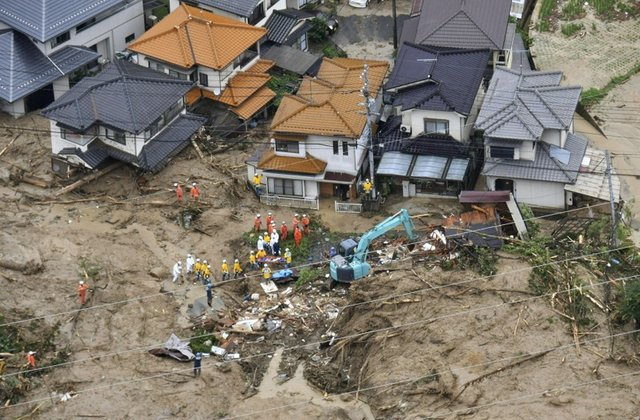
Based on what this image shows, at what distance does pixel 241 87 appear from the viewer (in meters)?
63.2

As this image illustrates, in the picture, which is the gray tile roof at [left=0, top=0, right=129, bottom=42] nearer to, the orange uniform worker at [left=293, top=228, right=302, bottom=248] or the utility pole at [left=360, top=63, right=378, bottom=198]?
the utility pole at [left=360, top=63, right=378, bottom=198]

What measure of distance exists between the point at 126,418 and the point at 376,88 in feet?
73.0

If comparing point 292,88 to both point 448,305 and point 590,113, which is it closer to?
point 590,113

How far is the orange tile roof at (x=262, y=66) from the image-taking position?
2549 inches

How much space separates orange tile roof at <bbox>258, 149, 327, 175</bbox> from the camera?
189 ft

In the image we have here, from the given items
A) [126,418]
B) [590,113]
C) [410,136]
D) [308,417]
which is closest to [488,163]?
[410,136]

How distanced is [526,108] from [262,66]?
15.0m

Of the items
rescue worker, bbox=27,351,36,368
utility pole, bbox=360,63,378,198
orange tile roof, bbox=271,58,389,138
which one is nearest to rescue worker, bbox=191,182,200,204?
orange tile roof, bbox=271,58,389,138

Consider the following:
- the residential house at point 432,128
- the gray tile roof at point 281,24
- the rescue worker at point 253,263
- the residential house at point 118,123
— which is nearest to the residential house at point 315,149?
the residential house at point 432,128

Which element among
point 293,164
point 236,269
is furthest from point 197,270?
point 293,164

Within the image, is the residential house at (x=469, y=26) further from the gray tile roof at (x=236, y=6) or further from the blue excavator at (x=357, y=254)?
the blue excavator at (x=357, y=254)

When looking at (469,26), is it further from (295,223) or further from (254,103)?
(295,223)

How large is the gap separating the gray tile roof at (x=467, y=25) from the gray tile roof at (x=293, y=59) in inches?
222

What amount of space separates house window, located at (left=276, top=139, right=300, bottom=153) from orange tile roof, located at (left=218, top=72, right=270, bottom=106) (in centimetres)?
505
